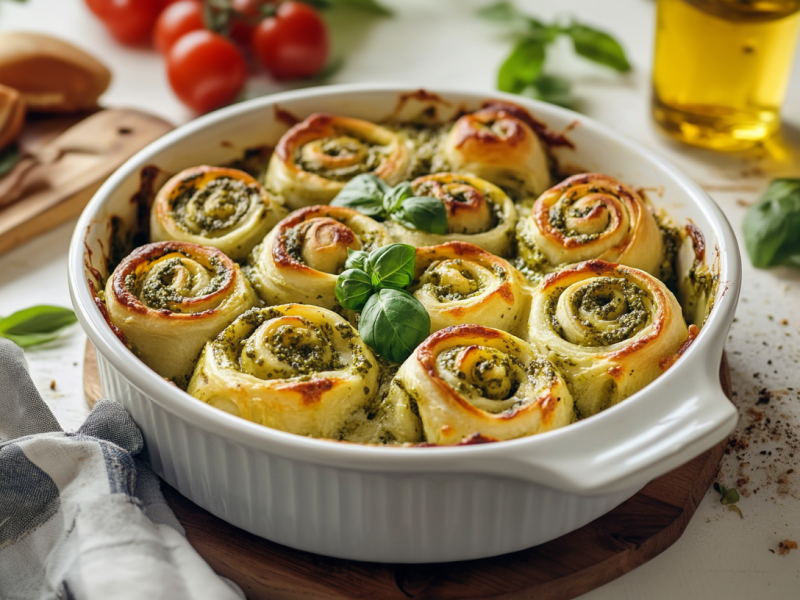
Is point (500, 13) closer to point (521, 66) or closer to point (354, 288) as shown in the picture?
point (521, 66)

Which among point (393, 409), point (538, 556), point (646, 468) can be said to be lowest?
point (538, 556)

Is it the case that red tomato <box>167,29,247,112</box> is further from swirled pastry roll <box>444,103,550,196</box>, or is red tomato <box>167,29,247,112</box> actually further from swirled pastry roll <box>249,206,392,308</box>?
swirled pastry roll <box>249,206,392,308</box>

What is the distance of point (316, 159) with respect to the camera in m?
3.04

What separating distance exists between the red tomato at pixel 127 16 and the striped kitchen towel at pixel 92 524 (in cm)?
312

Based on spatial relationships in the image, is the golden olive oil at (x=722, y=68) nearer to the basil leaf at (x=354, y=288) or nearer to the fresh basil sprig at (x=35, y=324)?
the basil leaf at (x=354, y=288)

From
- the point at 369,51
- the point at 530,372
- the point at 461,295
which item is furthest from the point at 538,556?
the point at 369,51

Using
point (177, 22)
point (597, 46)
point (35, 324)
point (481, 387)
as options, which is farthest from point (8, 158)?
point (597, 46)

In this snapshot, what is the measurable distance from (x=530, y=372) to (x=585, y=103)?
8.15ft

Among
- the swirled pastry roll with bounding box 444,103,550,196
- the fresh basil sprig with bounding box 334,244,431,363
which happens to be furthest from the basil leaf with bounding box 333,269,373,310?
the swirled pastry roll with bounding box 444,103,550,196

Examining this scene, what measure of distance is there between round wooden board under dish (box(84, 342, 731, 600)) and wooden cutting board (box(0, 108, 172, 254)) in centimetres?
168

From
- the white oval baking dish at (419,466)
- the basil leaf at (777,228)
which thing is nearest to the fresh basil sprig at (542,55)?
the basil leaf at (777,228)

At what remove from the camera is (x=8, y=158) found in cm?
383

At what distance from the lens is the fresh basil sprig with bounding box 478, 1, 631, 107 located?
427cm

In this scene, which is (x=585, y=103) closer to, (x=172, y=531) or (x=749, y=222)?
(x=749, y=222)
